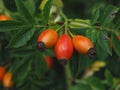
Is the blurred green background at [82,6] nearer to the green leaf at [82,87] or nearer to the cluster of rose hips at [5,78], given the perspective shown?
the green leaf at [82,87]

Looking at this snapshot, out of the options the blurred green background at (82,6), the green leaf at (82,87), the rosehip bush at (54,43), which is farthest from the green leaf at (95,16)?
the blurred green background at (82,6)

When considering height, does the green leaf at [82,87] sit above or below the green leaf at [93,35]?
below

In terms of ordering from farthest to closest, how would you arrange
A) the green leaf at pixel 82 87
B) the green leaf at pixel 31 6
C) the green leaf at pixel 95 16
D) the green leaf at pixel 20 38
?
1. the green leaf at pixel 82 87
2. the green leaf at pixel 31 6
3. the green leaf at pixel 95 16
4. the green leaf at pixel 20 38

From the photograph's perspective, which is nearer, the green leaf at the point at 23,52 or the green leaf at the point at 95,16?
the green leaf at the point at 95,16

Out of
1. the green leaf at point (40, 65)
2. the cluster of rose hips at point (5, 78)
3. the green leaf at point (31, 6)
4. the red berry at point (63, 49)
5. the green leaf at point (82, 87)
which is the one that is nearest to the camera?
the red berry at point (63, 49)

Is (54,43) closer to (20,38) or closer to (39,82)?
(20,38)

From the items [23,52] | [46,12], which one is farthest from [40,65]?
[46,12]

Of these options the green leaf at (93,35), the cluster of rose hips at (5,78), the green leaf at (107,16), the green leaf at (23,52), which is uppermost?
the green leaf at (107,16)

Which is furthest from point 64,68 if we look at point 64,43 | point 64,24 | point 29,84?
point 64,43

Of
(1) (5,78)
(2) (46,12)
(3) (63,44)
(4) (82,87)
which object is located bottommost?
(4) (82,87)
